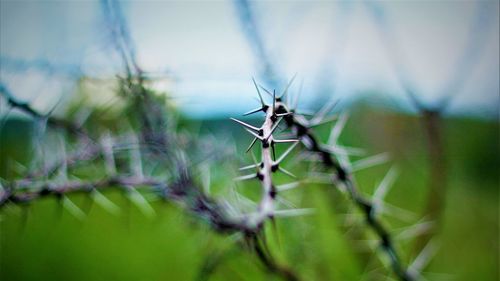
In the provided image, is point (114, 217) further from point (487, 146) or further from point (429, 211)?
point (487, 146)

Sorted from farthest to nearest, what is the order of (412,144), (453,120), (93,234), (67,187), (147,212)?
(412,144) → (453,120) → (147,212) → (93,234) → (67,187)

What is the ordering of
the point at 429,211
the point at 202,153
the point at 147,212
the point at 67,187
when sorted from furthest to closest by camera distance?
the point at 147,212 < the point at 429,211 < the point at 202,153 < the point at 67,187

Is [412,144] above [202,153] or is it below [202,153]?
below

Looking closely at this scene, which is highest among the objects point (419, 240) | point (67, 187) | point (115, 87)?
point (115, 87)

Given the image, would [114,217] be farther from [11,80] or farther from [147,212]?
[11,80]

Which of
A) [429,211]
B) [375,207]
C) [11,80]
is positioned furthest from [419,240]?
[11,80]

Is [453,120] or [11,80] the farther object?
[453,120]

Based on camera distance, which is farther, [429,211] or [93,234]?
[93,234]

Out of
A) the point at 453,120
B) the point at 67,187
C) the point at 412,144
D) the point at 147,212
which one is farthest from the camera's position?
the point at 412,144

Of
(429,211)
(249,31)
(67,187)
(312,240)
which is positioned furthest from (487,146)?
(67,187)
